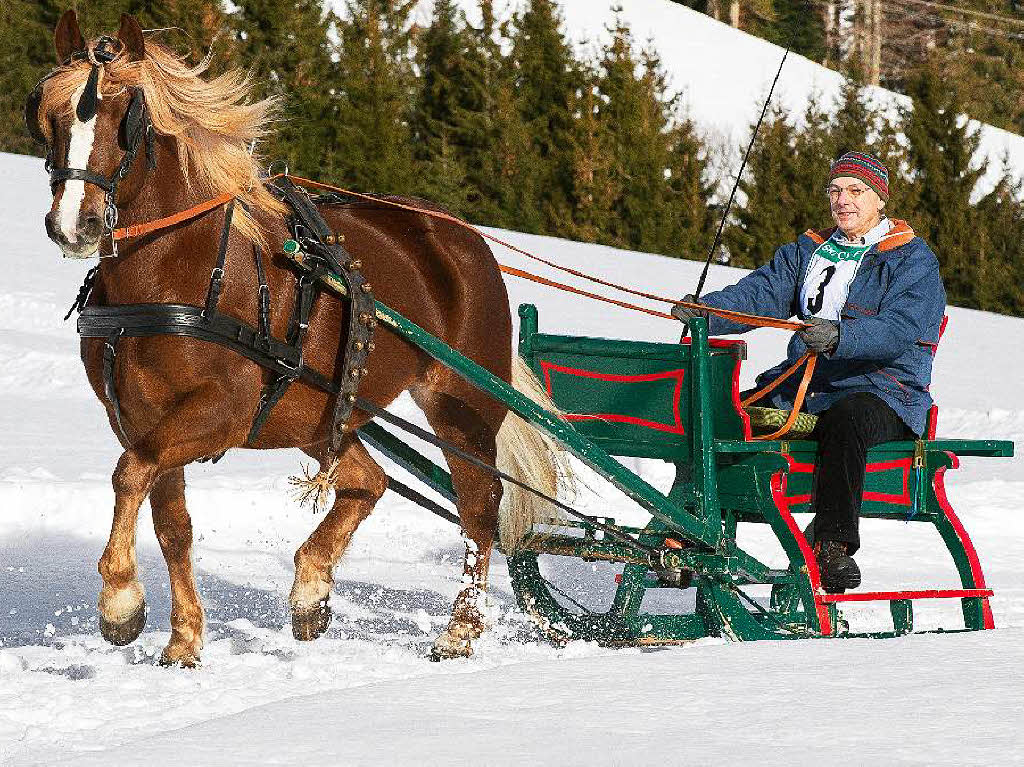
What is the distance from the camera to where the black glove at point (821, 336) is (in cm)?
441

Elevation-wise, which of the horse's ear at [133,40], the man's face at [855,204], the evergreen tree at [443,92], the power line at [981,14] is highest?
the power line at [981,14]

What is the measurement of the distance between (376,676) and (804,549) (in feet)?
4.33

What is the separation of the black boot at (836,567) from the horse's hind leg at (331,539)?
1531 mm

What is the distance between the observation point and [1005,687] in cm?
304

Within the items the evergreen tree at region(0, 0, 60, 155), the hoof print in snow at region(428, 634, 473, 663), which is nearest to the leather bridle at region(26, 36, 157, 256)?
the hoof print in snow at region(428, 634, 473, 663)

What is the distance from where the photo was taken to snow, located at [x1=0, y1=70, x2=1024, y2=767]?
273 centimetres

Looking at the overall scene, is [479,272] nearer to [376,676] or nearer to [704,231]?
[376,676]

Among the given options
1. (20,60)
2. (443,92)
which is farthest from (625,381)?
(20,60)


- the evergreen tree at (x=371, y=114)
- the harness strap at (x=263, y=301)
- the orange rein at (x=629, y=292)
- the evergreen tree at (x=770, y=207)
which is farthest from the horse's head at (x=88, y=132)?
the evergreen tree at (x=770, y=207)

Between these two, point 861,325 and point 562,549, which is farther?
point 562,549

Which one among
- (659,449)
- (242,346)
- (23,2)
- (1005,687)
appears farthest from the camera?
(23,2)

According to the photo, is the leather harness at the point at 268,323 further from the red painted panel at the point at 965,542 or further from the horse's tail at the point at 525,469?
the red painted panel at the point at 965,542

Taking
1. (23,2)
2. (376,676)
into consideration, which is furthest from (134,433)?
A: (23,2)

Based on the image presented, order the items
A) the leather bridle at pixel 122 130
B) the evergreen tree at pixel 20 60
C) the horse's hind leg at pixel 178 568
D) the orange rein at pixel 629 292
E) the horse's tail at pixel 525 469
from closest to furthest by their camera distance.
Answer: the leather bridle at pixel 122 130 → the orange rein at pixel 629 292 → the horse's hind leg at pixel 178 568 → the horse's tail at pixel 525 469 → the evergreen tree at pixel 20 60
